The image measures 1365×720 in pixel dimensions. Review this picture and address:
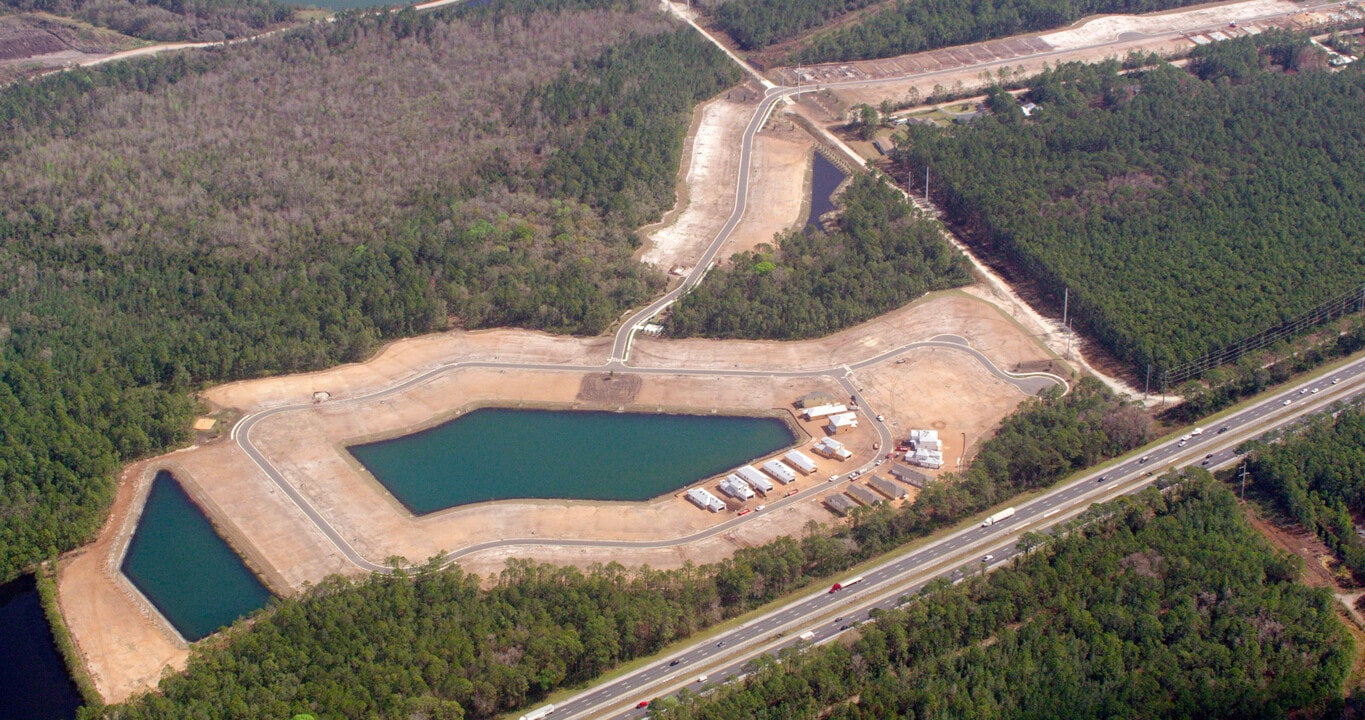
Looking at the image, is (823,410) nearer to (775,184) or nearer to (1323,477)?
(1323,477)

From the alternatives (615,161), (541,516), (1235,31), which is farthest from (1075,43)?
(541,516)

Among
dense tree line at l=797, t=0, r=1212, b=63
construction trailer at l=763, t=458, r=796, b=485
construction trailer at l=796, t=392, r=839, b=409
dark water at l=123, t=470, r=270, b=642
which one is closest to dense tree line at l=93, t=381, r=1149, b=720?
dark water at l=123, t=470, r=270, b=642

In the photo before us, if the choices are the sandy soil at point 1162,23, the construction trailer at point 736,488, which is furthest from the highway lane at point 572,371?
the sandy soil at point 1162,23

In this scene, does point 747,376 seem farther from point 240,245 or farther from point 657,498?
point 240,245

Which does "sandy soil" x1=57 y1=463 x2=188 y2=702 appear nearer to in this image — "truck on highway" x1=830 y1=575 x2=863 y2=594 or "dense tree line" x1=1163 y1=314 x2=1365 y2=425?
"truck on highway" x1=830 y1=575 x2=863 y2=594

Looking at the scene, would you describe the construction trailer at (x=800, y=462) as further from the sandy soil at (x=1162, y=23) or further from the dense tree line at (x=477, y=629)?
the sandy soil at (x=1162, y=23)

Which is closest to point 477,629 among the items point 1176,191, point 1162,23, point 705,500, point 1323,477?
point 705,500
